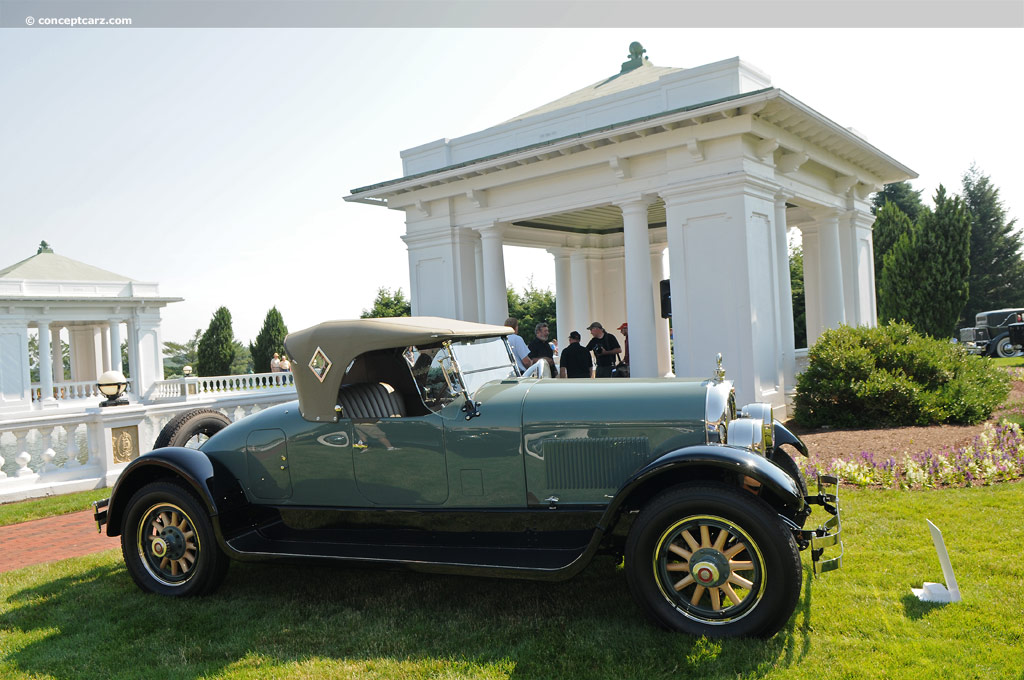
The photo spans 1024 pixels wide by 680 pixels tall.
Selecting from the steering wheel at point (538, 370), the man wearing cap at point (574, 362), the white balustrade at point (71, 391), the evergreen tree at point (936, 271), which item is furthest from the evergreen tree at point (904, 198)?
the steering wheel at point (538, 370)

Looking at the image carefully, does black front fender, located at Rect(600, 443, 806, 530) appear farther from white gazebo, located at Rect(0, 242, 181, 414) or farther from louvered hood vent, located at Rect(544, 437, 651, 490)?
white gazebo, located at Rect(0, 242, 181, 414)

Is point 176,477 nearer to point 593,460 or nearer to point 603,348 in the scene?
point 593,460

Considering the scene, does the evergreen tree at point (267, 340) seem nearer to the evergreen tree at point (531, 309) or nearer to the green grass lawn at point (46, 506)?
the evergreen tree at point (531, 309)

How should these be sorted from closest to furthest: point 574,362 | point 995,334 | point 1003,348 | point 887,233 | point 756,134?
point 574,362, point 756,134, point 1003,348, point 995,334, point 887,233

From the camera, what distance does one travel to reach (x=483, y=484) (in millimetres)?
4559

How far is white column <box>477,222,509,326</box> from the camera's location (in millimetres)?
15820

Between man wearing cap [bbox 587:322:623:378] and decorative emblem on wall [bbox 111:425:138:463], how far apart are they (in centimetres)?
720

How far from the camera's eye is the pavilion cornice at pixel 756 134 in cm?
1179

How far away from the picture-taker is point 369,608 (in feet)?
15.4

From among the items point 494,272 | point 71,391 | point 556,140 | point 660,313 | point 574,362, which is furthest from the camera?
point 71,391

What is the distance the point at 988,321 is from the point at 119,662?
36416 mm

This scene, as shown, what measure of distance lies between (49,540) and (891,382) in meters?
10.7

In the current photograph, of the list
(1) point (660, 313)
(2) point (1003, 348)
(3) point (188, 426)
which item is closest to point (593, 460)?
(3) point (188, 426)

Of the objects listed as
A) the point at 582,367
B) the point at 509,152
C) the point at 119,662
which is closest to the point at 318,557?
the point at 119,662
